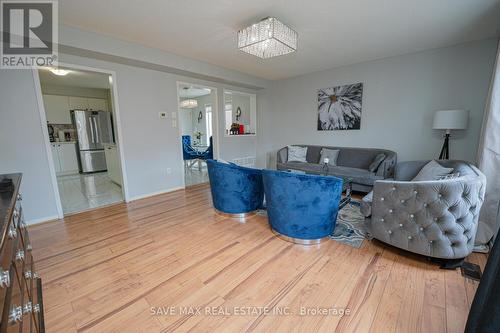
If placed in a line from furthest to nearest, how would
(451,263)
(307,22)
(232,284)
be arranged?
1. (307,22)
2. (451,263)
3. (232,284)

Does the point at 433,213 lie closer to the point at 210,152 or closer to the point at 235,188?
the point at 235,188

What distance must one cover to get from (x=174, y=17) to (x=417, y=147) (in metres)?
4.20

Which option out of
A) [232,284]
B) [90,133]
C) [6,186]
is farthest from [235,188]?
[90,133]

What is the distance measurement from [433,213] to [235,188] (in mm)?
1981

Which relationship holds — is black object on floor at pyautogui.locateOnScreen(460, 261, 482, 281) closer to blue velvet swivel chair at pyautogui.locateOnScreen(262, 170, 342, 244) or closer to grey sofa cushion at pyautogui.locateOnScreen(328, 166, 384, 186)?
blue velvet swivel chair at pyautogui.locateOnScreen(262, 170, 342, 244)

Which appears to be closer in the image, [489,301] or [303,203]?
[489,301]

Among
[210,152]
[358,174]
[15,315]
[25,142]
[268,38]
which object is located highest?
[268,38]

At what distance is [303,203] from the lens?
2.11 m

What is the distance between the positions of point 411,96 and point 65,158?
27.0ft

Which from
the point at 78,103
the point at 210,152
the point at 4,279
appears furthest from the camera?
the point at 78,103

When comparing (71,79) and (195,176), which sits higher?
(71,79)

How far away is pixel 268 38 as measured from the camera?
236cm

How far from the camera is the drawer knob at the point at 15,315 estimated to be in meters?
0.71

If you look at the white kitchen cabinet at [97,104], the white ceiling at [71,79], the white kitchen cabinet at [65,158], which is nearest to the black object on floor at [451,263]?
the white ceiling at [71,79]
